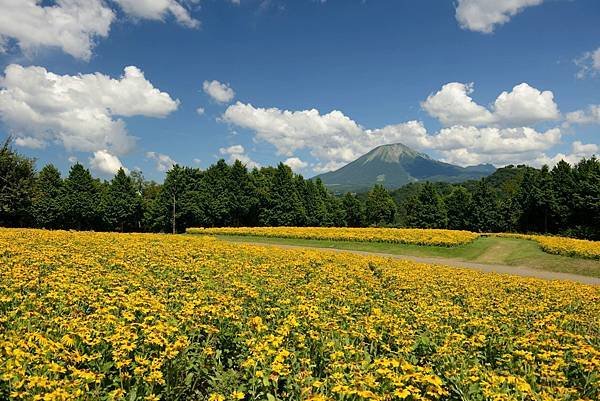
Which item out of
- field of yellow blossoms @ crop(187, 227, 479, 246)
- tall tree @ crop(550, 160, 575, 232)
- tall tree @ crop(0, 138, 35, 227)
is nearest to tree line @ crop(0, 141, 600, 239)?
→ tall tree @ crop(550, 160, 575, 232)

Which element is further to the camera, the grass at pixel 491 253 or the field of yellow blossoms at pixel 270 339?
the grass at pixel 491 253

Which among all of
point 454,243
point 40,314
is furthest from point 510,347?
point 454,243

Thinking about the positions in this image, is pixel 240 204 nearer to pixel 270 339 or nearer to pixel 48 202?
pixel 48 202

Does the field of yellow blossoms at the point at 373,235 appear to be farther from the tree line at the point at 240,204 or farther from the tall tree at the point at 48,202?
the tall tree at the point at 48,202

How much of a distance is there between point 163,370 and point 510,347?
441 centimetres

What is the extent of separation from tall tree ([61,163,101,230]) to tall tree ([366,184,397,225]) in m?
48.8

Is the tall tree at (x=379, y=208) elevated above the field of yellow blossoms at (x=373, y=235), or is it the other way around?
the tall tree at (x=379, y=208)

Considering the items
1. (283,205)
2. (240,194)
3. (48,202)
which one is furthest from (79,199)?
(283,205)

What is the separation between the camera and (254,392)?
4086 mm

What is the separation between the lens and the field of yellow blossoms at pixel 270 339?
3.86m

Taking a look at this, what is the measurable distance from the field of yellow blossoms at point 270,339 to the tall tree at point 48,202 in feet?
183

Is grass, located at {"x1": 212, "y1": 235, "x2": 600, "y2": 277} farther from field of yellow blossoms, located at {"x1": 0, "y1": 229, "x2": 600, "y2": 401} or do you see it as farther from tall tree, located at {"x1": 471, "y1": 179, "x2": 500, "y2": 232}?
tall tree, located at {"x1": 471, "y1": 179, "x2": 500, "y2": 232}

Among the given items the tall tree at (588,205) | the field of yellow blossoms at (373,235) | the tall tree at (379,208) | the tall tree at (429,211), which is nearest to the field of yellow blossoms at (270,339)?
the field of yellow blossoms at (373,235)

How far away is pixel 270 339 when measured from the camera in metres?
4.42
